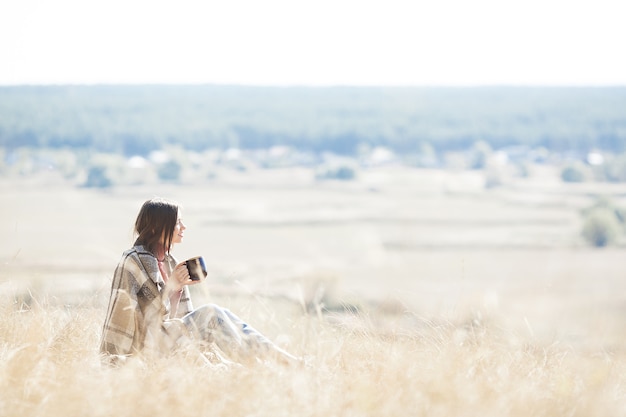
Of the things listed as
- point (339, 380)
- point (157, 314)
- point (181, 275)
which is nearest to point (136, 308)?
point (157, 314)

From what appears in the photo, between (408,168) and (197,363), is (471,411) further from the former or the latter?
(408,168)

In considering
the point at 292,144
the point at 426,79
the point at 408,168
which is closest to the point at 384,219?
the point at 408,168

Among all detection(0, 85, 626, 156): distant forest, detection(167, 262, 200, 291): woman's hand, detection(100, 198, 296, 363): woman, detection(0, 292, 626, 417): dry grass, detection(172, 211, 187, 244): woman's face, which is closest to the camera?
detection(0, 292, 626, 417): dry grass

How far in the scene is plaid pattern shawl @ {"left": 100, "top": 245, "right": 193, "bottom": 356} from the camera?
13.9ft

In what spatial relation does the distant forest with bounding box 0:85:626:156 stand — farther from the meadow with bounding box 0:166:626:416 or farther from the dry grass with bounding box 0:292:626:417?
the dry grass with bounding box 0:292:626:417

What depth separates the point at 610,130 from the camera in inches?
4395

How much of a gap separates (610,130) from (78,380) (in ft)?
379

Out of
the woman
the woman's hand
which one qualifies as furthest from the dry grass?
the woman's hand

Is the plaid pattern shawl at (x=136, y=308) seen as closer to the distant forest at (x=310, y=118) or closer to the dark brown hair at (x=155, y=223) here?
the dark brown hair at (x=155, y=223)

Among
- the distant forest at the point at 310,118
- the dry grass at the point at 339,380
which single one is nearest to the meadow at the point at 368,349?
the dry grass at the point at 339,380

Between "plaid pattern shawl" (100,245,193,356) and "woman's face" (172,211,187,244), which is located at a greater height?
"woman's face" (172,211,187,244)

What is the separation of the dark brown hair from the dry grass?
66 centimetres

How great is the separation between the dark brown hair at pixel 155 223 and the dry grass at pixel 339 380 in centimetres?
66

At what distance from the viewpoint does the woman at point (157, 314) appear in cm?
424
